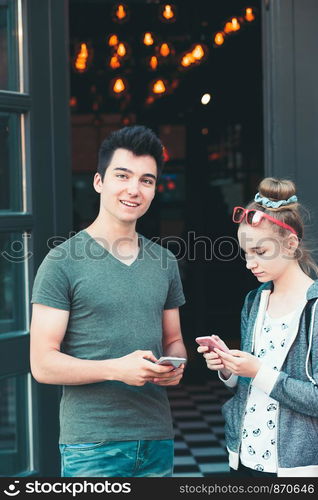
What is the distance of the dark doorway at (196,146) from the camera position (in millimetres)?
8203

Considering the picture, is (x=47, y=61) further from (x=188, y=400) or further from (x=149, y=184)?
(x=188, y=400)

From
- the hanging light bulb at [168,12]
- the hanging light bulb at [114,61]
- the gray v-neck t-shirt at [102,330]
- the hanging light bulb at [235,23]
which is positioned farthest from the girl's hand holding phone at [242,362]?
the hanging light bulb at [114,61]

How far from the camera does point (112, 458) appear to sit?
2057mm

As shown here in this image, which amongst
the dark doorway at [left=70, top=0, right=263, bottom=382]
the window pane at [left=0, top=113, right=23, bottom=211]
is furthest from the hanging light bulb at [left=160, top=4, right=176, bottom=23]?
the window pane at [left=0, top=113, right=23, bottom=211]

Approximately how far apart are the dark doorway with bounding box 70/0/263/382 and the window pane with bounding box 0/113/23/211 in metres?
5.03

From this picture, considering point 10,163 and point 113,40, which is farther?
point 113,40

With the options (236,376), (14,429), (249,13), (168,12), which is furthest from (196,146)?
(236,376)

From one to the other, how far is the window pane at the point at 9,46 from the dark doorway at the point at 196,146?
16.1 feet

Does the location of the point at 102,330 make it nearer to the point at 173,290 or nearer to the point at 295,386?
the point at 173,290

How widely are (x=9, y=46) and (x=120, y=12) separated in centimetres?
308

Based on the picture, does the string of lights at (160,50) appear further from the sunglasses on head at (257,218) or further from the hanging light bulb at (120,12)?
the sunglasses on head at (257,218)

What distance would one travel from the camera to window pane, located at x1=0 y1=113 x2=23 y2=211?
2.72m

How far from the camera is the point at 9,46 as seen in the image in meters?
2.74

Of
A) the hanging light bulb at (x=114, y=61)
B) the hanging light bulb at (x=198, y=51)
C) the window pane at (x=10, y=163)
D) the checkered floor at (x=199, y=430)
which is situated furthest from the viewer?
the hanging light bulb at (x=114, y=61)
